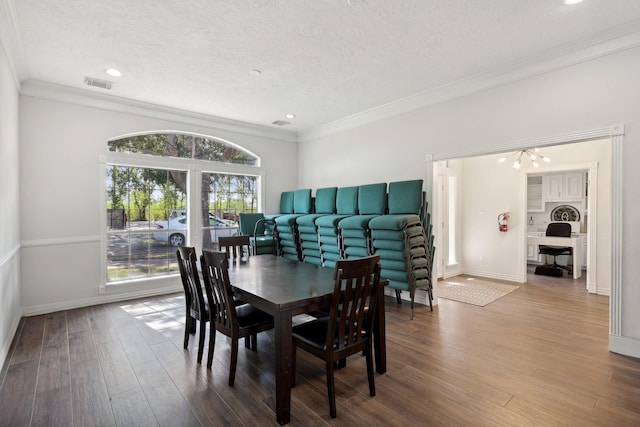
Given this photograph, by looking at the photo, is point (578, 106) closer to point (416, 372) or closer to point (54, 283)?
point (416, 372)

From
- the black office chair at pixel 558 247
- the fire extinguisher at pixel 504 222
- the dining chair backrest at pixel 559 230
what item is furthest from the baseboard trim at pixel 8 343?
the dining chair backrest at pixel 559 230

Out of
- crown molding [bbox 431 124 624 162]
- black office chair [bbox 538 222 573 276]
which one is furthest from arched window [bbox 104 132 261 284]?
black office chair [bbox 538 222 573 276]

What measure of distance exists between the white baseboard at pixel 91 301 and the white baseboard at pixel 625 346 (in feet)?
17.8

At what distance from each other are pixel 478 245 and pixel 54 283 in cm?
696

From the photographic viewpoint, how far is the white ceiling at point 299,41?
97.4 inches

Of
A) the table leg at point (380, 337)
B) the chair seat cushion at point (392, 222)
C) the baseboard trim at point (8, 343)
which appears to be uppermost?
the chair seat cushion at point (392, 222)

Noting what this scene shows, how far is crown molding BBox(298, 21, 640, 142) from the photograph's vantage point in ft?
9.25

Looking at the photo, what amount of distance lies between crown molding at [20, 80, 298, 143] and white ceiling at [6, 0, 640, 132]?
17 cm

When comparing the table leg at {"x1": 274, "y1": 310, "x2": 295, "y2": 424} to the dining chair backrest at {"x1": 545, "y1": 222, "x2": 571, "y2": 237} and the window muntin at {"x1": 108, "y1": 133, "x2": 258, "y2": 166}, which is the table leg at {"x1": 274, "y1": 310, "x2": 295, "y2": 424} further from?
the dining chair backrest at {"x1": 545, "y1": 222, "x2": 571, "y2": 237}

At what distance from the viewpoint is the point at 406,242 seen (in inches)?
150

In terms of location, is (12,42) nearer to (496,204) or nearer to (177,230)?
(177,230)

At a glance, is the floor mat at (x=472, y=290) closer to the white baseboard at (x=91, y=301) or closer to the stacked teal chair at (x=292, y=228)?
the stacked teal chair at (x=292, y=228)

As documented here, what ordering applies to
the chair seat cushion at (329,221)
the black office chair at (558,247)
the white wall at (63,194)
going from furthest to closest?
the black office chair at (558,247), the chair seat cushion at (329,221), the white wall at (63,194)

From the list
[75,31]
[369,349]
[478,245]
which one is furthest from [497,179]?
[75,31]
